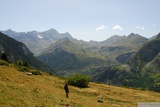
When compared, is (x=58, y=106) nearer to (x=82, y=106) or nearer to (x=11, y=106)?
(x=82, y=106)

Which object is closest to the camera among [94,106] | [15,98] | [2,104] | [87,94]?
[2,104]

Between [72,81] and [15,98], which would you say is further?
[72,81]

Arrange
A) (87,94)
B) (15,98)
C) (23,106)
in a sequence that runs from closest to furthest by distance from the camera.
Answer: (23,106)
(15,98)
(87,94)

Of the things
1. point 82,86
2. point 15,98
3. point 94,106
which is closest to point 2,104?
point 15,98

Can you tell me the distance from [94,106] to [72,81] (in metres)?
20.7

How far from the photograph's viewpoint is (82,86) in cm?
5153

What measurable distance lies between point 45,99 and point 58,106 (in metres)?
3.17

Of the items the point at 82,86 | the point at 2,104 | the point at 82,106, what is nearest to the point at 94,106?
the point at 82,106

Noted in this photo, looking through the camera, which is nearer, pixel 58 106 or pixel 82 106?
pixel 58 106

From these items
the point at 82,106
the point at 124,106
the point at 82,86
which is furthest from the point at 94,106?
the point at 82,86

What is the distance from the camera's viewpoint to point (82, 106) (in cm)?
3019

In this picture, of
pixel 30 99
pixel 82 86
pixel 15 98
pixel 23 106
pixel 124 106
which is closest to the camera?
pixel 23 106

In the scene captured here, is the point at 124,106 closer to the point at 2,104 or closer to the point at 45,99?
the point at 45,99

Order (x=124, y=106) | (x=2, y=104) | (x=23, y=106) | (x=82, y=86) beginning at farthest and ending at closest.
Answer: (x=82, y=86) < (x=124, y=106) < (x=23, y=106) < (x=2, y=104)
